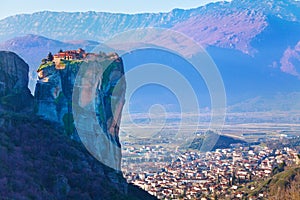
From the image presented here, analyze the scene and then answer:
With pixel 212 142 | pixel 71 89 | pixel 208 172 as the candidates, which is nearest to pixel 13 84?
pixel 71 89

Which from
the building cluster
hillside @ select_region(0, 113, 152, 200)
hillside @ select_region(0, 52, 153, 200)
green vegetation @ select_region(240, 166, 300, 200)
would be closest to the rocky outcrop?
hillside @ select_region(0, 52, 153, 200)

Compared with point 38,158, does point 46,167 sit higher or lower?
lower

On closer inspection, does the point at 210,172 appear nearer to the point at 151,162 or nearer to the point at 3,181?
the point at 151,162

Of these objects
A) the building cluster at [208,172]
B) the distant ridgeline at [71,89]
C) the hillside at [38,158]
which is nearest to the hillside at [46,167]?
the hillside at [38,158]

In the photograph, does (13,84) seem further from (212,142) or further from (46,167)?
(212,142)

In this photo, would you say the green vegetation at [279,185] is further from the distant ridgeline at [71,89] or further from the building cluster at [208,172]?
the distant ridgeline at [71,89]

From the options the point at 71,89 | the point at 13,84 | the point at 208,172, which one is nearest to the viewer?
the point at 71,89

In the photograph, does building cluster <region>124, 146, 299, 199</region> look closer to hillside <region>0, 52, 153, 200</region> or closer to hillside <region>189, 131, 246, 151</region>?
hillside <region>189, 131, 246, 151</region>
